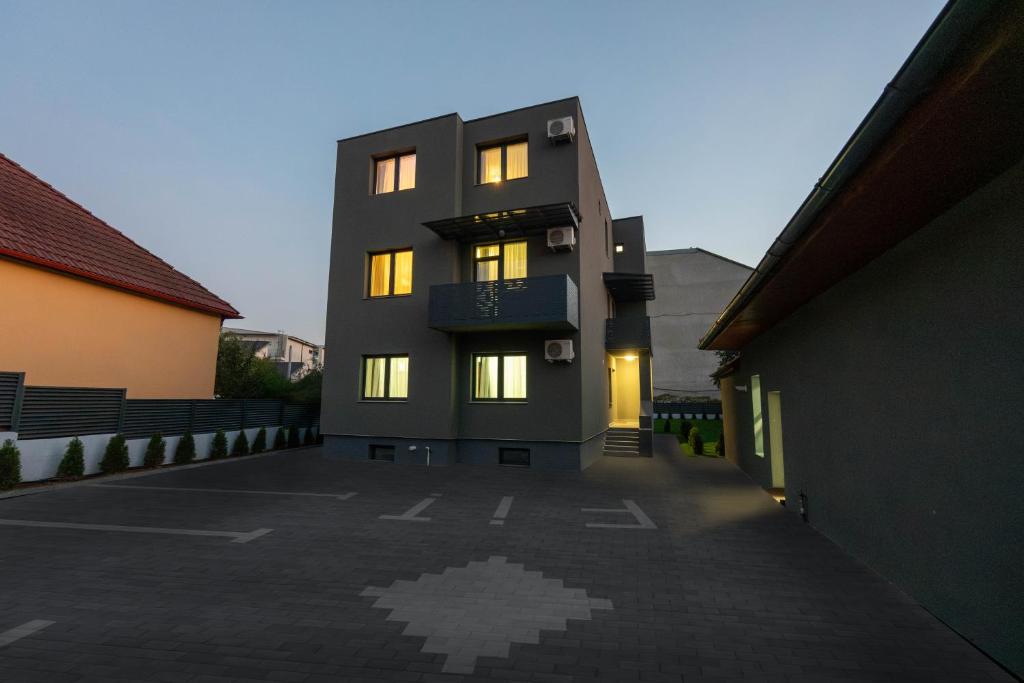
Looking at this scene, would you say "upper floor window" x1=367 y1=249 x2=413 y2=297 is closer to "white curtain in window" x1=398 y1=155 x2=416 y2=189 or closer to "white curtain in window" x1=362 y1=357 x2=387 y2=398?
"white curtain in window" x1=362 y1=357 x2=387 y2=398

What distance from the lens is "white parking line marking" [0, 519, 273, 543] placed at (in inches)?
245

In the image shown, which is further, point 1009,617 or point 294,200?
point 294,200

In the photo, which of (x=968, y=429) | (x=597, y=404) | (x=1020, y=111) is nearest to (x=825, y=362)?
(x=968, y=429)

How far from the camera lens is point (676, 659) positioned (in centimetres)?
326

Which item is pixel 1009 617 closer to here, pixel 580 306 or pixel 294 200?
pixel 580 306

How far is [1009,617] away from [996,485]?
36.6 inches

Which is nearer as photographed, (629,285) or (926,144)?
(926,144)

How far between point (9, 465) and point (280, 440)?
8.20m

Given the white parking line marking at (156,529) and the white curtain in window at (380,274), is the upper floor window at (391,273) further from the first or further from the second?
the white parking line marking at (156,529)

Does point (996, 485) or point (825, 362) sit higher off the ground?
point (825, 362)

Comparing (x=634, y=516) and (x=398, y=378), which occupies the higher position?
(x=398, y=378)

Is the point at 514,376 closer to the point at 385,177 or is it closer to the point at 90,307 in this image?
the point at 385,177

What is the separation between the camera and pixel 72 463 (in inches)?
395

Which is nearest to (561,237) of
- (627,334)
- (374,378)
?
(627,334)
